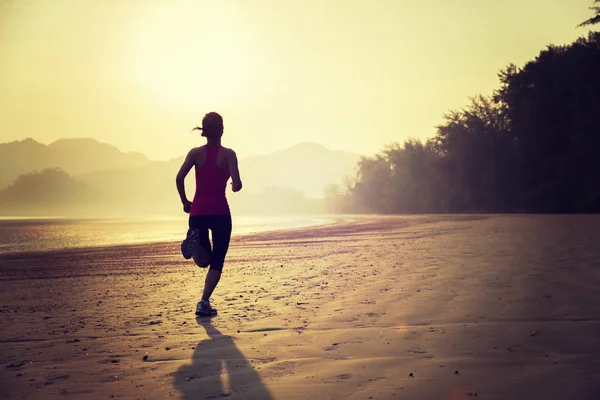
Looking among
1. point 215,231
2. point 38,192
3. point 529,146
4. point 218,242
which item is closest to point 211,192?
point 215,231

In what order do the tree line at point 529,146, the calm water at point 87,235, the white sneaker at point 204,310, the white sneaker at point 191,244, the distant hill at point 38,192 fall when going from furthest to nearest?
the distant hill at point 38,192 < the tree line at point 529,146 < the calm water at point 87,235 < the white sneaker at point 191,244 < the white sneaker at point 204,310

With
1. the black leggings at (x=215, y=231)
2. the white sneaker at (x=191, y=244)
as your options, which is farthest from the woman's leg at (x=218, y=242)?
the white sneaker at (x=191, y=244)

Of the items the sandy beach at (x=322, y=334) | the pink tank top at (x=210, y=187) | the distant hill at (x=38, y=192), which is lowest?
the sandy beach at (x=322, y=334)

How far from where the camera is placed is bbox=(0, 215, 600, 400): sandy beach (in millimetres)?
3332

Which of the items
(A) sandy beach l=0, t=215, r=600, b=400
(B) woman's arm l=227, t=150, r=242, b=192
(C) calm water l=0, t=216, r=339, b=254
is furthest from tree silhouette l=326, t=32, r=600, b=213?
(B) woman's arm l=227, t=150, r=242, b=192

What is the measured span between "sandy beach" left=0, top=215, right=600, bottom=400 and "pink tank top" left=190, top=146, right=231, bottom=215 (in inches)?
45.2

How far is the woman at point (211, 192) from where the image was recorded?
6242 mm

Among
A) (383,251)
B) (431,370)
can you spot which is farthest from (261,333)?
(383,251)

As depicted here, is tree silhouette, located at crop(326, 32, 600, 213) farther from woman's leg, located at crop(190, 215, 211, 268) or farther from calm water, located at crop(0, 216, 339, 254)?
woman's leg, located at crop(190, 215, 211, 268)

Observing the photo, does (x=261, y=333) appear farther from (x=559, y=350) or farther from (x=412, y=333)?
(x=559, y=350)

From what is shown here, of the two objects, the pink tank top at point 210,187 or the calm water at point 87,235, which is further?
the calm water at point 87,235

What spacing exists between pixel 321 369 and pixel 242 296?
3.61 m

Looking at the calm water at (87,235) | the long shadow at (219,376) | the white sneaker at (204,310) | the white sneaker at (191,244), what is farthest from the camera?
the calm water at (87,235)

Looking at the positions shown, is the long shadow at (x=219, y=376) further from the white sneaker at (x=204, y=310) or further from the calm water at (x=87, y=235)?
the calm water at (x=87, y=235)
